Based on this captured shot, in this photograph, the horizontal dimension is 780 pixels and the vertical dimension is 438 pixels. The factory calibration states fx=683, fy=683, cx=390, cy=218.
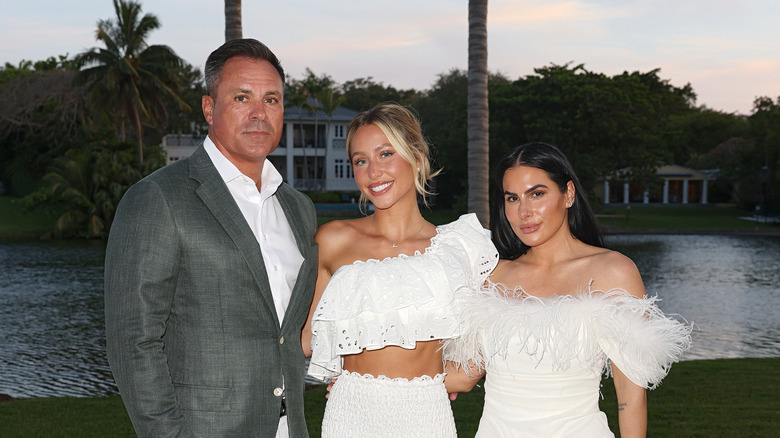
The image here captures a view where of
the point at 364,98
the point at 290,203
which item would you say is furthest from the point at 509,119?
the point at 290,203

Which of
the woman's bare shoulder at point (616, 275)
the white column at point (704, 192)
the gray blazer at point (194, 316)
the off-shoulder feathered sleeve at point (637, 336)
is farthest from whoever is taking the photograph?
the white column at point (704, 192)

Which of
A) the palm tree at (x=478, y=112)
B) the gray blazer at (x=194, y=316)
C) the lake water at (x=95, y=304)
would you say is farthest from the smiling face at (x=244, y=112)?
the lake water at (x=95, y=304)

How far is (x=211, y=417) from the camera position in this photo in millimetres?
3031

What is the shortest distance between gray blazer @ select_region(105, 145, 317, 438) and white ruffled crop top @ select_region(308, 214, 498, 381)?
507 mm

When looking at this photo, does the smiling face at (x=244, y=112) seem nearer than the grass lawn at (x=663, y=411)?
Yes

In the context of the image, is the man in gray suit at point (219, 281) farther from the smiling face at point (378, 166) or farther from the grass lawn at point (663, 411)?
the grass lawn at point (663, 411)

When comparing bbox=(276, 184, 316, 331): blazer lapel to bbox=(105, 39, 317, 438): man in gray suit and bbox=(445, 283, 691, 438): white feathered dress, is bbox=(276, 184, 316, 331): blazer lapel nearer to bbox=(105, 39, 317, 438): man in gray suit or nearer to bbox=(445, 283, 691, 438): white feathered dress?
bbox=(105, 39, 317, 438): man in gray suit

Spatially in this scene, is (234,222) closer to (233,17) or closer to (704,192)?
(233,17)

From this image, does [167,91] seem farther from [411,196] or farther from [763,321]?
[411,196]

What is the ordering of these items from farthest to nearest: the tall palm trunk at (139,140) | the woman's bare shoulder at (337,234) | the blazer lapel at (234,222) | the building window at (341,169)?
1. the building window at (341,169)
2. the tall palm trunk at (139,140)
3. the woman's bare shoulder at (337,234)
4. the blazer lapel at (234,222)

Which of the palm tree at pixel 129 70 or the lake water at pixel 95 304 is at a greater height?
the palm tree at pixel 129 70

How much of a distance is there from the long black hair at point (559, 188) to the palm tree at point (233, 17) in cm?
869

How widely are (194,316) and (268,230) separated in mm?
589

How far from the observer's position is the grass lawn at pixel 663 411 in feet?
25.2
